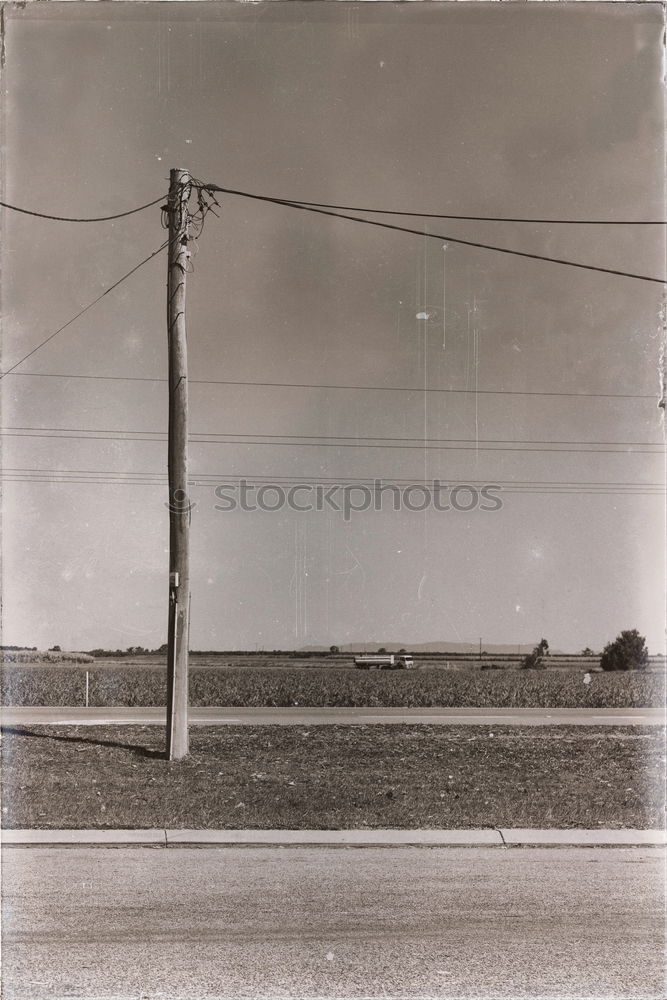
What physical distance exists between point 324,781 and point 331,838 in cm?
231

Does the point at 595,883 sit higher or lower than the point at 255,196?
lower

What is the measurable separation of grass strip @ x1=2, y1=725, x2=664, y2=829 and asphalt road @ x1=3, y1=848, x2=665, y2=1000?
51.2 inches

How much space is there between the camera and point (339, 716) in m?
18.8

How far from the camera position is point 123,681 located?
27609mm

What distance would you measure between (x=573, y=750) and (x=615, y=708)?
37.4ft

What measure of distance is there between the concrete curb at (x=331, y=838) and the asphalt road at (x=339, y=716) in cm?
776

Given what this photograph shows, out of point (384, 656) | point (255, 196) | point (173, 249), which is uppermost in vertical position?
point (255, 196)

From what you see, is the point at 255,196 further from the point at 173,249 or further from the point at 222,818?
the point at 222,818

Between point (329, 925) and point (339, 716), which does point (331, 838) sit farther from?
point (339, 716)

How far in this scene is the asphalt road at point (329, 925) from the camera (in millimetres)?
4762

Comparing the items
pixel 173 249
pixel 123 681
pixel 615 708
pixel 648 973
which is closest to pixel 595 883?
pixel 648 973

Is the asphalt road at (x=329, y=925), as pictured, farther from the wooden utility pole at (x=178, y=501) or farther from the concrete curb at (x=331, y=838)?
the wooden utility pole at (x=178, y=501)

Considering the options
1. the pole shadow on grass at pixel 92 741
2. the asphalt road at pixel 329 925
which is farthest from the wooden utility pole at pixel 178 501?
the asphalt road at pixel 329 925

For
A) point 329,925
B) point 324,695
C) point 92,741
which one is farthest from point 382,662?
point 329,925
